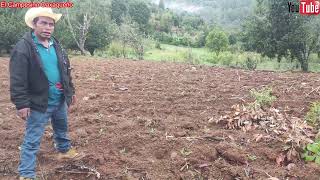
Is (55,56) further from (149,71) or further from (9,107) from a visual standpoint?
(149,71)

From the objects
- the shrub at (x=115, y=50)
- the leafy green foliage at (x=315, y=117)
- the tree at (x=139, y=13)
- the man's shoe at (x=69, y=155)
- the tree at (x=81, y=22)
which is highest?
the tree at (x=139, y=13)

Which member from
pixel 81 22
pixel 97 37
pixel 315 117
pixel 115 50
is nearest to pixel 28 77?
pixel 315 117

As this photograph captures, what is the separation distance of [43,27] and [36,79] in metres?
0.48

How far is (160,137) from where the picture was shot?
16.0 feet

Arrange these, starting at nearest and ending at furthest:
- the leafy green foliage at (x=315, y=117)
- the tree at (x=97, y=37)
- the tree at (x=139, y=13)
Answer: the leafy green foliage at (x=315, y=117) → the tree at (x=97, y=37) → the tree at (x=139, y=13)

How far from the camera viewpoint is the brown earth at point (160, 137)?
4.00 metres

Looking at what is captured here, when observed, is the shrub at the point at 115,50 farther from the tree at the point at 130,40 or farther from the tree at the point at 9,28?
the tree at the point at 9,28

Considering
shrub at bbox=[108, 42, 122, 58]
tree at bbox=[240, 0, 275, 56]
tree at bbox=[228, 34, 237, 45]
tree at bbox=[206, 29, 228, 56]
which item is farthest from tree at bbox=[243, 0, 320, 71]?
tree at bbox=[228, 34, 237, 45]

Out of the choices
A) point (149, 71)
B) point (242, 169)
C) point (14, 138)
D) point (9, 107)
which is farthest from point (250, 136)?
point (149, 71)

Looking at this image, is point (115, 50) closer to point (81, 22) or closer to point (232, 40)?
point (81, 22)

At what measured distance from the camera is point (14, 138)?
5.04m

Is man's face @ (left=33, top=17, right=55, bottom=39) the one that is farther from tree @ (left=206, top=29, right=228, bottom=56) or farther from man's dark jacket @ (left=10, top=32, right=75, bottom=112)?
tree @ (left=206, top=29, right=228, bottom=56)

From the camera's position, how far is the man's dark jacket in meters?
3.62

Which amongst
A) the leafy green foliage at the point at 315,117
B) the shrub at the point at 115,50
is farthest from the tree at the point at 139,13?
the leafy green foliage at the point at 315,117
